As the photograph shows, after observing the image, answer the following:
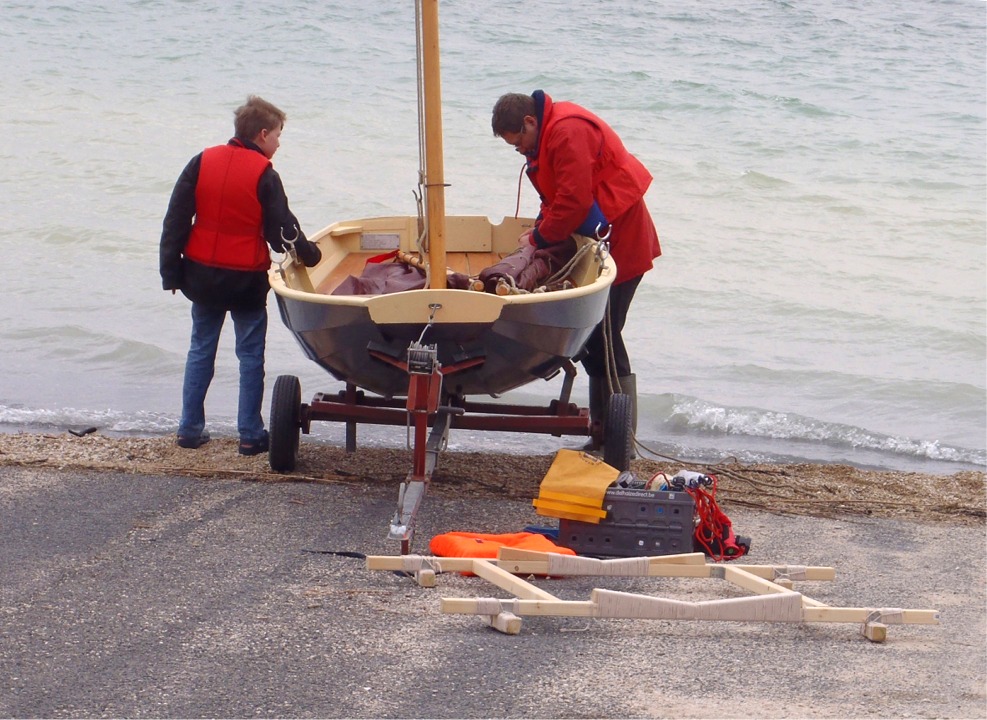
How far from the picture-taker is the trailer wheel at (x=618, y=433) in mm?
5996

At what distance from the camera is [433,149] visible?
5.62 m

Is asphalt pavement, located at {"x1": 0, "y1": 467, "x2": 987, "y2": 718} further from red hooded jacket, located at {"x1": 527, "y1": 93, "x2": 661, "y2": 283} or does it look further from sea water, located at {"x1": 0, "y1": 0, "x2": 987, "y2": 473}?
sea water, located at {"x1": 0, "y1": 0, "x2": 987, "y2": 473}

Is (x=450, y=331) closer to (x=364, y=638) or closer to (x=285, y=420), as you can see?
(x=285, y=420)

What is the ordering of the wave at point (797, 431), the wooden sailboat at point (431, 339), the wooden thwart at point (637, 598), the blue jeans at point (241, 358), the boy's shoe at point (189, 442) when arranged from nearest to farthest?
1. the wooden thwart at point (637, 598)
2. the wooden sailboat at point (431, 339)
3. the blue jeans at point (241, 358)
4. the boy's shoe at point (189, 442)
5. the wave at point (797, 431)

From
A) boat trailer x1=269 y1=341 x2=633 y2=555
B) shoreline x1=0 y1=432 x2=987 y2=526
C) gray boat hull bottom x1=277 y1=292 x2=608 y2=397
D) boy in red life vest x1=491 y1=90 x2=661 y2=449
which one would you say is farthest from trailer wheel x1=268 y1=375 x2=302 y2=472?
boy in red life vest x1=491 y1=90 x2=661 y2=449

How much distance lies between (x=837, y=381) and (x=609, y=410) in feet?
14.9

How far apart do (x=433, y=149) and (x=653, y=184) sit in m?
11.2

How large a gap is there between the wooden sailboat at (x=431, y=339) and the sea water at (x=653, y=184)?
25.8 inches

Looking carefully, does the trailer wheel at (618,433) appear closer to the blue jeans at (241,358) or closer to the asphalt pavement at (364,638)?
the asphalt pavement at (364,638)

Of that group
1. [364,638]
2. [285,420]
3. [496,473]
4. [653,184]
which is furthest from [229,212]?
[653,184]

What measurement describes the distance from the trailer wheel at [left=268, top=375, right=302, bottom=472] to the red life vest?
2.24ft

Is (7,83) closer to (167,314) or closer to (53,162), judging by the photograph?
(53,162)

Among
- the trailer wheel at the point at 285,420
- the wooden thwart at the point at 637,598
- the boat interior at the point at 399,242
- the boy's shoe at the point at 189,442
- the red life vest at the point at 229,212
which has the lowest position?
the boy's shoe at the point at 189,442

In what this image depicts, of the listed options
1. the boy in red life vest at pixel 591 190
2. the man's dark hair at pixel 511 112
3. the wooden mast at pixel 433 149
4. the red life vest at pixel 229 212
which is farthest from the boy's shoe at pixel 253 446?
the man's dark hair at pixel 511 112
